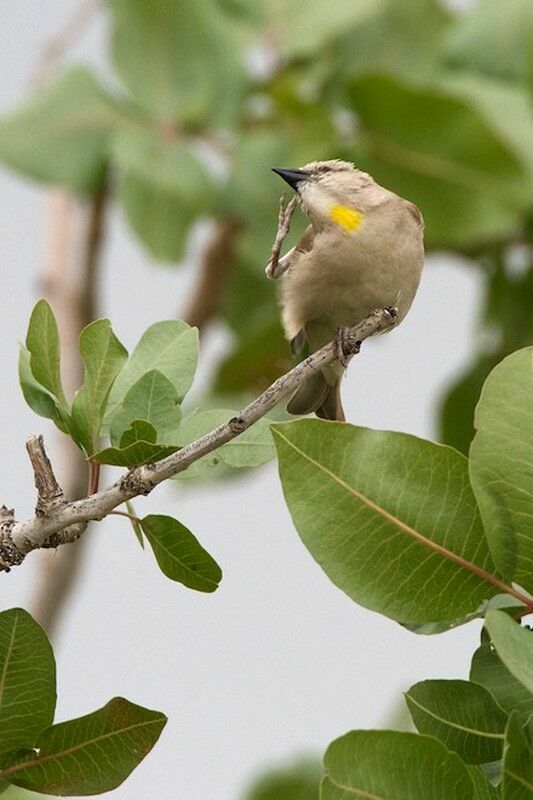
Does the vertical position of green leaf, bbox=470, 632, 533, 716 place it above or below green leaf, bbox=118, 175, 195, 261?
below

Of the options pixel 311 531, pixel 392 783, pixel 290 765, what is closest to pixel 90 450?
pixel 311 531

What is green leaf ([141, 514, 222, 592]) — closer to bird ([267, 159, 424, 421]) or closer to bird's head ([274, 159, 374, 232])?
bird ([267, 159, 424, 421])

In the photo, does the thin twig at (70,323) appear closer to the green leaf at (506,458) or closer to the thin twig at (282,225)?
the thin twig at (282,225)

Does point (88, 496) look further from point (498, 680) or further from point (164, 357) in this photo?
point (498, 680)

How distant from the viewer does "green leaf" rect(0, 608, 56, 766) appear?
0.88m

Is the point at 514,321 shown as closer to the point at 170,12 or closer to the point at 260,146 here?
the point at 260,146

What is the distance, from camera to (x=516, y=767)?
790 mm

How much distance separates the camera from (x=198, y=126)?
2.36 m

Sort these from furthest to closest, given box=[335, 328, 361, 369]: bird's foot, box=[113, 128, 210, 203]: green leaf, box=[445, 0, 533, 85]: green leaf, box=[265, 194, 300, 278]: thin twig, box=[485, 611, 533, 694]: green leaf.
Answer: box=[445, 0, 533, 85]: green leaf
box=[113, 128, 210, 203]: green leaf
box=[265, 194, 300, 278]: thin twig
box=[335, 328, 361, 369]: bird's foot
box=[485, 611, 533, 694]: green leaf

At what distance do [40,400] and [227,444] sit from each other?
13 cm

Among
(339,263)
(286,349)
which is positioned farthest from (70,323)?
(339,263)

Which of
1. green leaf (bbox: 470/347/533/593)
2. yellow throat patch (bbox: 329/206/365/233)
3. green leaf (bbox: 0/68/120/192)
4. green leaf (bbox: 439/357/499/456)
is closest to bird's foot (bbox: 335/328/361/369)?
green leaf (bbox: 470/347/533/593)

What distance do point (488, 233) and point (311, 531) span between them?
1.47 metres

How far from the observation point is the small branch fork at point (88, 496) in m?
0.84
